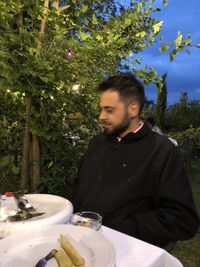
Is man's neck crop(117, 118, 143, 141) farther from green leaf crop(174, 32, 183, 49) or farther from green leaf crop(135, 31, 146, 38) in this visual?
green leaf crop(135, 31, 146, 38)

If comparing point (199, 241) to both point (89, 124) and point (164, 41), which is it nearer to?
point (89, 124)

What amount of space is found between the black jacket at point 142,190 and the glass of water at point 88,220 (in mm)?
351

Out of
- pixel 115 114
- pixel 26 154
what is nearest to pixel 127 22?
pixel 115 114

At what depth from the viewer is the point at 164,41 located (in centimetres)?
239

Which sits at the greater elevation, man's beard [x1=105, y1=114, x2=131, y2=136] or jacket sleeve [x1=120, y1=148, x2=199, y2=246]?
man's beard [x1=105, y1=114, x2=131, y2=136]

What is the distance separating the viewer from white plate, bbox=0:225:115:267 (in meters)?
1.06

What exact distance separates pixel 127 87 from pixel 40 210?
39.1 inches

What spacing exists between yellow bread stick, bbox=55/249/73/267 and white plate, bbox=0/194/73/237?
0.72 feet

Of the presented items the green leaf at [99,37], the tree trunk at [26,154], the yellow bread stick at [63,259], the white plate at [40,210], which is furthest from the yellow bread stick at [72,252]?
the tree trunk at [26,154]

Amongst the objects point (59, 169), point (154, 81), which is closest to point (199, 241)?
point (59, 169)

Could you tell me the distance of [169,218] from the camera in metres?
1.67

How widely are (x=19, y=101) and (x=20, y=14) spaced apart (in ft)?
2.53

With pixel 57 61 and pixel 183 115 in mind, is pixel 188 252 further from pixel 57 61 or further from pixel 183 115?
pixel 183 115

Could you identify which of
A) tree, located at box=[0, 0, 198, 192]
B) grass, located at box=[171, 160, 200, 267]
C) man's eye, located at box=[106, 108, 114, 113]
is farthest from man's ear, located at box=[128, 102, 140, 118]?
grass, located at box=[171, 160, 200, 267]
